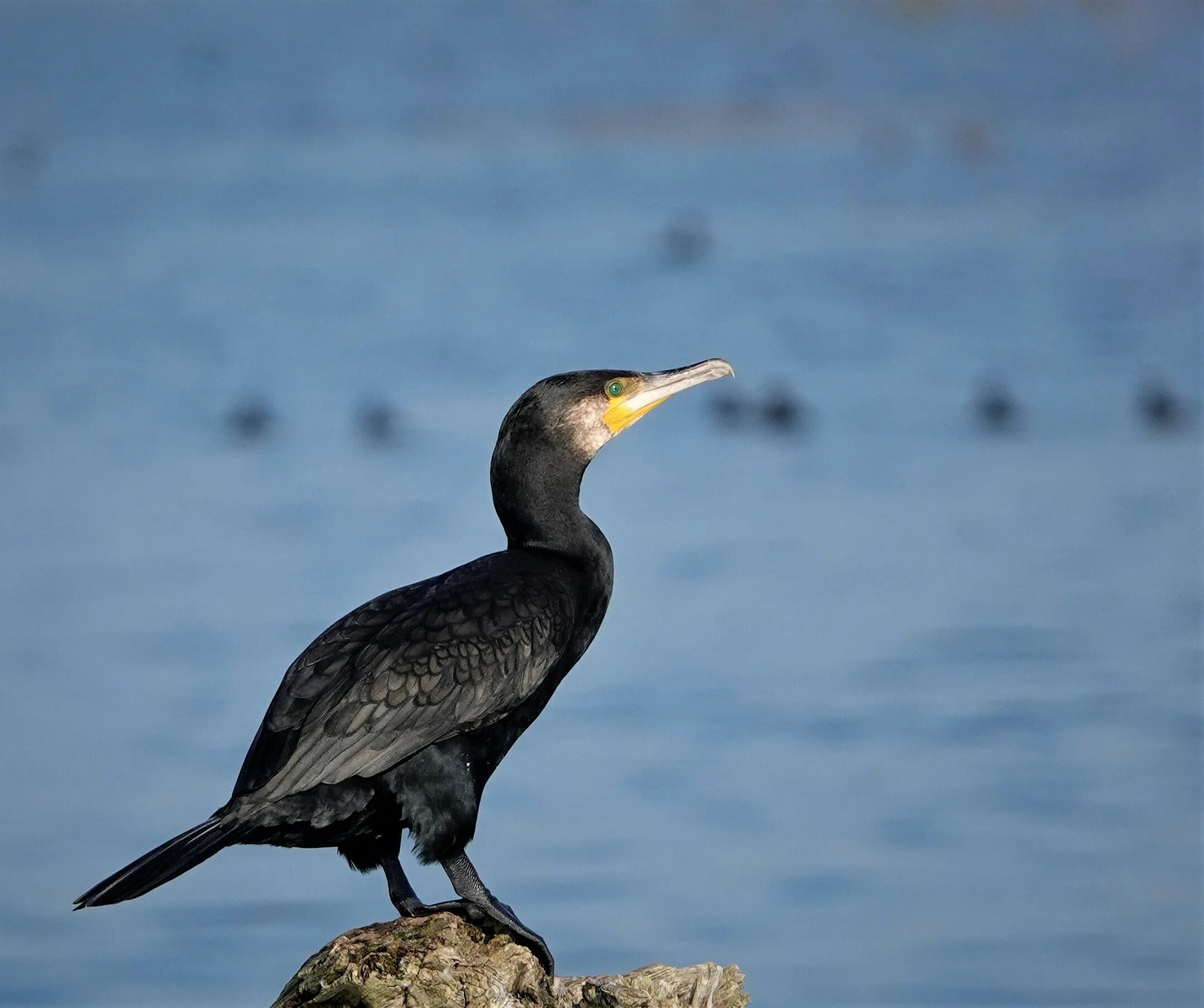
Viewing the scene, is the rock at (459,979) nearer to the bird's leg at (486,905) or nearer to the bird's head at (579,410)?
the bird's leg at (486,905)

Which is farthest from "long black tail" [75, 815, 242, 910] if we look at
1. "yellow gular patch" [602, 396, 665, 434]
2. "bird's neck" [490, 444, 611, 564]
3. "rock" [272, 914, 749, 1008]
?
"yellow gular patch" [602, 396, 665, 434]

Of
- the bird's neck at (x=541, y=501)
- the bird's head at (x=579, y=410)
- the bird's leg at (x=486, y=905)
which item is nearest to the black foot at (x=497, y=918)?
the bird's leg at (x=486, y=905)

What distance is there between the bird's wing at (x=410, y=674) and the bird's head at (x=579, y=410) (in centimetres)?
39

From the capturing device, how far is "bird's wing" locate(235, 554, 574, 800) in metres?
5.74

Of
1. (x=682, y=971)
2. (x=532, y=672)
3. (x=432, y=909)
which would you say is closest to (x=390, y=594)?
(x=532, y=672)

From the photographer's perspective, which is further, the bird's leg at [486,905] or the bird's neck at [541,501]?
the bird's neck at [541,501]

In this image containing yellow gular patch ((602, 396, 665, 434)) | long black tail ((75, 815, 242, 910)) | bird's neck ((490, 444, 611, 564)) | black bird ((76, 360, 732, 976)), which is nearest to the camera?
long black tail ((75, 815, 242, 910))

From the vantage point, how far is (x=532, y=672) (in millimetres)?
6133

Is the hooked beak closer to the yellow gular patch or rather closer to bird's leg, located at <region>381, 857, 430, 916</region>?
the yellow gular patch

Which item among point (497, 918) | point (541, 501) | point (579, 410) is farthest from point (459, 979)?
point (579, 410)

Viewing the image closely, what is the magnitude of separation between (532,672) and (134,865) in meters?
1.22

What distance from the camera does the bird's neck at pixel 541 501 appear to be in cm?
645

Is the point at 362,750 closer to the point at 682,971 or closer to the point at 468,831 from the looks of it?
the point at 468,831

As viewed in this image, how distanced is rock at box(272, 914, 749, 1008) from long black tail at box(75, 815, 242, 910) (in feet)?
1.20
